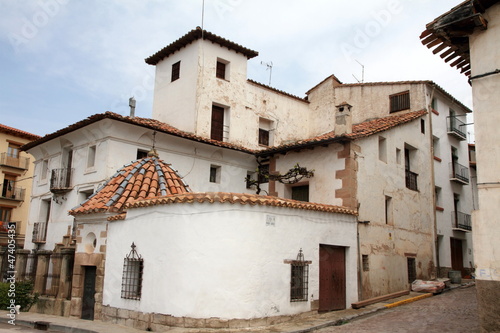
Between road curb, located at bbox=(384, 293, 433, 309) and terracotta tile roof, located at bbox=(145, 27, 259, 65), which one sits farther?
terracotta tile roof, located at bbox=(145, 27, 259, 65)

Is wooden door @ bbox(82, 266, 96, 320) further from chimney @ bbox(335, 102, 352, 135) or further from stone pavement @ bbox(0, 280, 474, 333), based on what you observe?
chimney @ bbox(335, 102, 352, 135)

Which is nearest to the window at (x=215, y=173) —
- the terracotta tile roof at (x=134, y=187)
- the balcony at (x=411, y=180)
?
the terracotta tile roof at (x=134, y=187)

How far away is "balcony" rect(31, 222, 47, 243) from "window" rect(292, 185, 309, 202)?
11622 millimetres

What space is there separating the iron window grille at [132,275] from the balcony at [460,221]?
1619 centimetres

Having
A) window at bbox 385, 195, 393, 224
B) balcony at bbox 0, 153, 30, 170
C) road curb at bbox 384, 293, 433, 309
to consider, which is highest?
balcony at bbox 0, 153, 30, 170

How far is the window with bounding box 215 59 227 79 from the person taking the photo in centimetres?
2150

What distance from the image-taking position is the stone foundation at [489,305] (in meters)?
7.42

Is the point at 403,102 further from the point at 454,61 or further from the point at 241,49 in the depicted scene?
the point at 454,61

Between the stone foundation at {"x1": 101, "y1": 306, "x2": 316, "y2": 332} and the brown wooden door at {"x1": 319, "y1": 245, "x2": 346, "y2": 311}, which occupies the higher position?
the brown wooden door at {"x1": 319, "y1": 245, "x2": 346, "y2": 311}

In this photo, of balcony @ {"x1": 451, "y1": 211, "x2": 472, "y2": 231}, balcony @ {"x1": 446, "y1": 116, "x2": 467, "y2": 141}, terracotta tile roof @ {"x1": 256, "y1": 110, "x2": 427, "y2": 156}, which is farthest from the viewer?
balcony @ {"x1": 446, "y1": 116, "x2": 467, "y2": 141}

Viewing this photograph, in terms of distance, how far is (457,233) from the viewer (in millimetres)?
22031

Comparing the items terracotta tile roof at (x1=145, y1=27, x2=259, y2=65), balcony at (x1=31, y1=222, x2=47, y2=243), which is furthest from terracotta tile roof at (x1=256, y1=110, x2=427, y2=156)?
balcony at (x1=31, y1=222, x2=47, y2=243)

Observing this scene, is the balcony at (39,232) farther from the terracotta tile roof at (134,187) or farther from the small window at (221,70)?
the small window at (221,70)

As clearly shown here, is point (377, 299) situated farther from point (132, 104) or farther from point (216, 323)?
point (132, 104)
